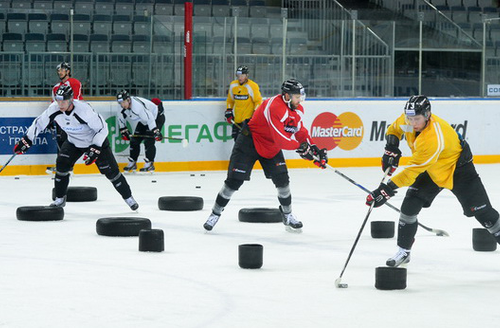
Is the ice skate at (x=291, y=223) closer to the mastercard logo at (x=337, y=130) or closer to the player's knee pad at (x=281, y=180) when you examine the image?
the player's knee pad at (x=281, y=180)

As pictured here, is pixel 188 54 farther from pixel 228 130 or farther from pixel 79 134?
pixel 79 134

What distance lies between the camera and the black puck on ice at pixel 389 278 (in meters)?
4.93

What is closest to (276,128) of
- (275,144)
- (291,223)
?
(275,144)

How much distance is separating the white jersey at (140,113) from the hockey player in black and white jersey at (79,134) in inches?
130

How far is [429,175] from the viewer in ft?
17.7

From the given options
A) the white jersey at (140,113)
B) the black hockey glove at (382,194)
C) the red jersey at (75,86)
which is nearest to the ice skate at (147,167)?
the white jersey at (140,113)

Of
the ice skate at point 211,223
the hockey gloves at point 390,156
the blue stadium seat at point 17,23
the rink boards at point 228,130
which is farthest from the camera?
the blue stadium seat at point 17,23

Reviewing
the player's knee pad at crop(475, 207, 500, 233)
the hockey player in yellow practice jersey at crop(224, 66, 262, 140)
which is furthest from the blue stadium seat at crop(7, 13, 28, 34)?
the player's knee pad at crop(475, 207, 500, 233)

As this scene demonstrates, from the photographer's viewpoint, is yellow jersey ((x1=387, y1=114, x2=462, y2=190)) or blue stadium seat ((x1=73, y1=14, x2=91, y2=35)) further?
blue stadium seat ((x1=73, y1=14, x2=91, y2=35))

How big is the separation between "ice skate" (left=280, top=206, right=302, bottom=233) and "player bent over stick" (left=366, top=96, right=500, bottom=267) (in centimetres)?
176

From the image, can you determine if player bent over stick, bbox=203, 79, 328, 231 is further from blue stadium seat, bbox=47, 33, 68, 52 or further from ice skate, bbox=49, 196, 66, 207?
blue stadium seat, bbox=47, 33, 68, 52

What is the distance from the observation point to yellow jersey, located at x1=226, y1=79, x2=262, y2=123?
488 inches

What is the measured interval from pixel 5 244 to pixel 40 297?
2010 mm

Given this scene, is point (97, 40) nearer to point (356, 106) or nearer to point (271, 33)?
point (271, 33)
